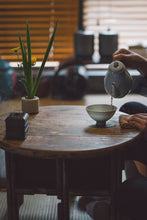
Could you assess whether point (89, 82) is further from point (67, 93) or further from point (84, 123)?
point (84, 123)

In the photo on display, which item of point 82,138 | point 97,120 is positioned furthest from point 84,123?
point 82,138

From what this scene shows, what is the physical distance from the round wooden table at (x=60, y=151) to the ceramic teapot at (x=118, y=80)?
0.17m

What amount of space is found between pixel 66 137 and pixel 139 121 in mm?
339

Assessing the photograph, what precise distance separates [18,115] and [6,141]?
12 centimetres

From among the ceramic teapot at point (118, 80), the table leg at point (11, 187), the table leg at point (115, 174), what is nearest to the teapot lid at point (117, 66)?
the ceramic teapot at point (118, 80)

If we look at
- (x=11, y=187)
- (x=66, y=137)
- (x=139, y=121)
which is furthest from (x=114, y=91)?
(x=11, y=187)

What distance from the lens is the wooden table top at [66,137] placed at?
1.37 metres

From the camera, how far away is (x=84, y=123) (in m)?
1.70

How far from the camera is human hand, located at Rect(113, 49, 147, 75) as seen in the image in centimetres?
177

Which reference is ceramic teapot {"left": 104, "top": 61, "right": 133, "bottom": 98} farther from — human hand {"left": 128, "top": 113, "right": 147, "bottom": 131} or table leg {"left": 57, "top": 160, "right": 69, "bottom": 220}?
table leg {"left": 57, "top": 160, "right": 69, "bottom": 220}

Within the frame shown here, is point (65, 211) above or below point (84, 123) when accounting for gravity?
below

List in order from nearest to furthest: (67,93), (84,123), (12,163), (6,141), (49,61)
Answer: (6,141) → (12,163) → (84,123) → (67,93) → (49,61)

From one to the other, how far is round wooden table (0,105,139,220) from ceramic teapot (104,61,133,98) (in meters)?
0.17

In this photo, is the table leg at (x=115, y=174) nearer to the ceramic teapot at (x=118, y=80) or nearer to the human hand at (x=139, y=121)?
the human hand at (x=139, y=121)
